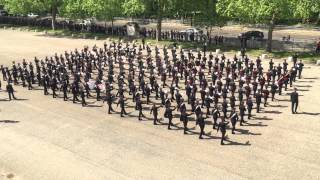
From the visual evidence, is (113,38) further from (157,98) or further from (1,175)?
(1,175)

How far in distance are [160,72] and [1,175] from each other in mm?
16580

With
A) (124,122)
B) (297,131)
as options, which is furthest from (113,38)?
(297,131)

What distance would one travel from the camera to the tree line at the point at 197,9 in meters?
37.8

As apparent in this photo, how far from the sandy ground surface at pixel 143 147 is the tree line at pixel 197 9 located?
1197cm

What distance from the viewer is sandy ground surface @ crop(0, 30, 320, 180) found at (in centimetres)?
1881

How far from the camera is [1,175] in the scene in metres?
19.0

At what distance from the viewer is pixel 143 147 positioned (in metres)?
21.3

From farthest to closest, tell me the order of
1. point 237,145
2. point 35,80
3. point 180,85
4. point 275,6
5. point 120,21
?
point 120,21, point 275,6, point 35,80, point 180,85, point 237,145

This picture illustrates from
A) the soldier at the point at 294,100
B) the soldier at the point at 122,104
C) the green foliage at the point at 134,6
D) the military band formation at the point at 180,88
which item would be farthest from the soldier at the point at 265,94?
the green foliage at the point at 134,6

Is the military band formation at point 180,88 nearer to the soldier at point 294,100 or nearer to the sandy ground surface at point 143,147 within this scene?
the soldier at point 294,100

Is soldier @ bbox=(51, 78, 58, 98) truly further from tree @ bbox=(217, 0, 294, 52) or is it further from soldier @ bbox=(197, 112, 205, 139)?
tree @ bbox=(217, 0, 294, 52)

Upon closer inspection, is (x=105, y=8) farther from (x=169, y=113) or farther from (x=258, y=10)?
(x=169, y=113)

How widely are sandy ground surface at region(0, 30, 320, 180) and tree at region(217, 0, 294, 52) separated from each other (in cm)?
1188

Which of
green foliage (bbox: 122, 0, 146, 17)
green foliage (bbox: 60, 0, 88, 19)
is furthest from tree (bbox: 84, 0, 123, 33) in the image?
green foliage (bbox: 122, 0, 146, 17)
